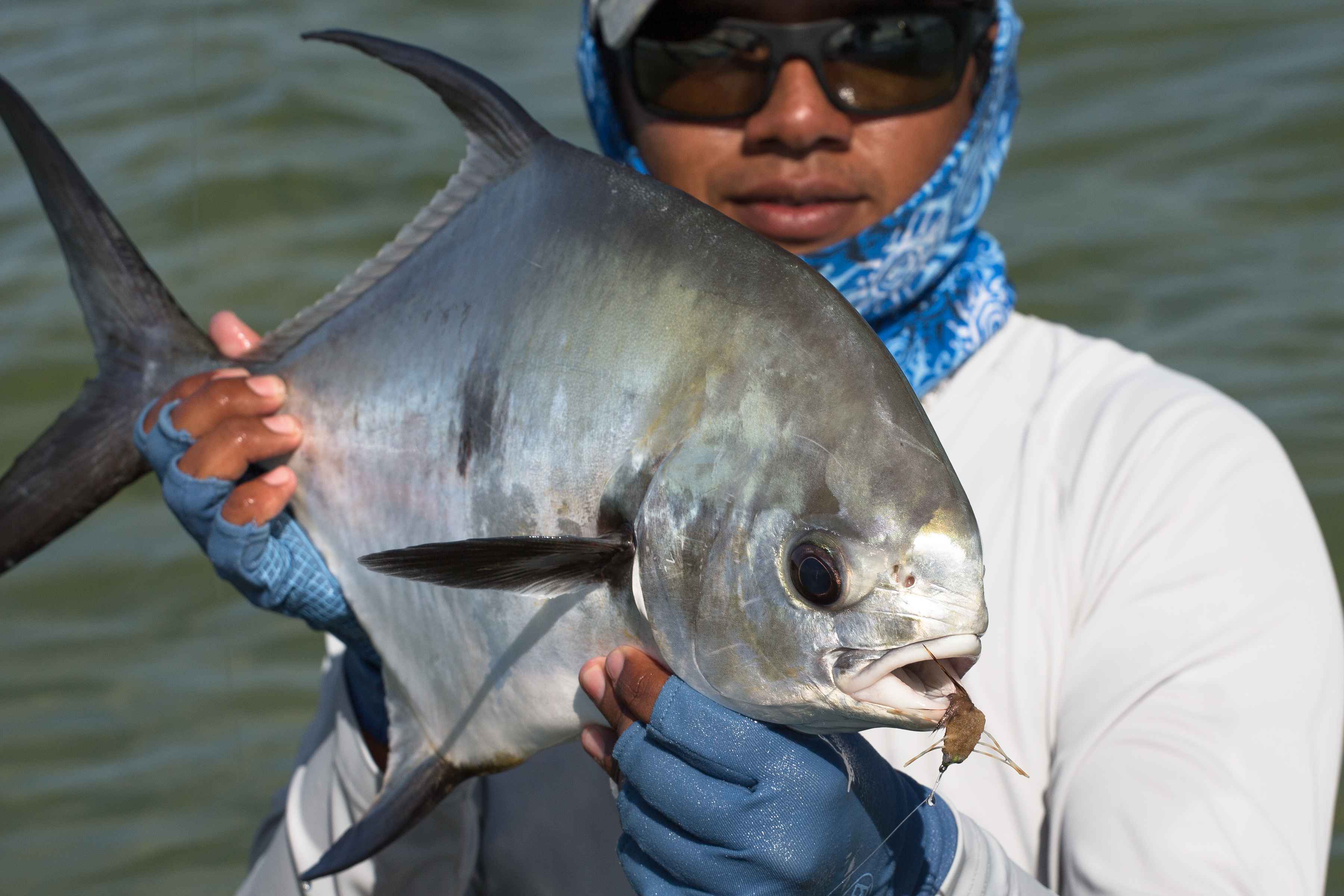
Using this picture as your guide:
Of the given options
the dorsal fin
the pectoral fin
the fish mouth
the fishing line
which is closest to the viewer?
the fish mouth

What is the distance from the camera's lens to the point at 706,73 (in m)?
1.89

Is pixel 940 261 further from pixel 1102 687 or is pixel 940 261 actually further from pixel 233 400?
pixel 233 400

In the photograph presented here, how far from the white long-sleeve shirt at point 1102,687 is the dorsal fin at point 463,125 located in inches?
28.7

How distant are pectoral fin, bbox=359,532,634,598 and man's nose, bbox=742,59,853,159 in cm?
85

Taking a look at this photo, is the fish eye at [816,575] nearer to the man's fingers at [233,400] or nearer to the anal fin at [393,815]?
the anal fin at [393,815]

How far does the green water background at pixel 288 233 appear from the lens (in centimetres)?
350

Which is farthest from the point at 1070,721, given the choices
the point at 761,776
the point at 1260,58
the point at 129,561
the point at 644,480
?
the point at 1260,58

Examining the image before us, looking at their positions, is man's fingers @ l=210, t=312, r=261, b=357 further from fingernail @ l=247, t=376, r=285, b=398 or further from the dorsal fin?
the dorsal fin

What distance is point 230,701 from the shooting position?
11.9 ft

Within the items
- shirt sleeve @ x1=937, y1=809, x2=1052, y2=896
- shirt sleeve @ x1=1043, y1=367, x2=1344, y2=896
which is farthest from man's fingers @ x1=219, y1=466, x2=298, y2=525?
shirt sleeve @ x1=1043, y1=367, x2=1344, y2=896

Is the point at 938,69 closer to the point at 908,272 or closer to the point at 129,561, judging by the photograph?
the point at 908,272

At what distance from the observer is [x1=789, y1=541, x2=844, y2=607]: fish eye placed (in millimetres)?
1039

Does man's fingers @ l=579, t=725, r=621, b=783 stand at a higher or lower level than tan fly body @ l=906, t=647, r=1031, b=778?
lower

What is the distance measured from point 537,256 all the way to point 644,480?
0.27 meters
